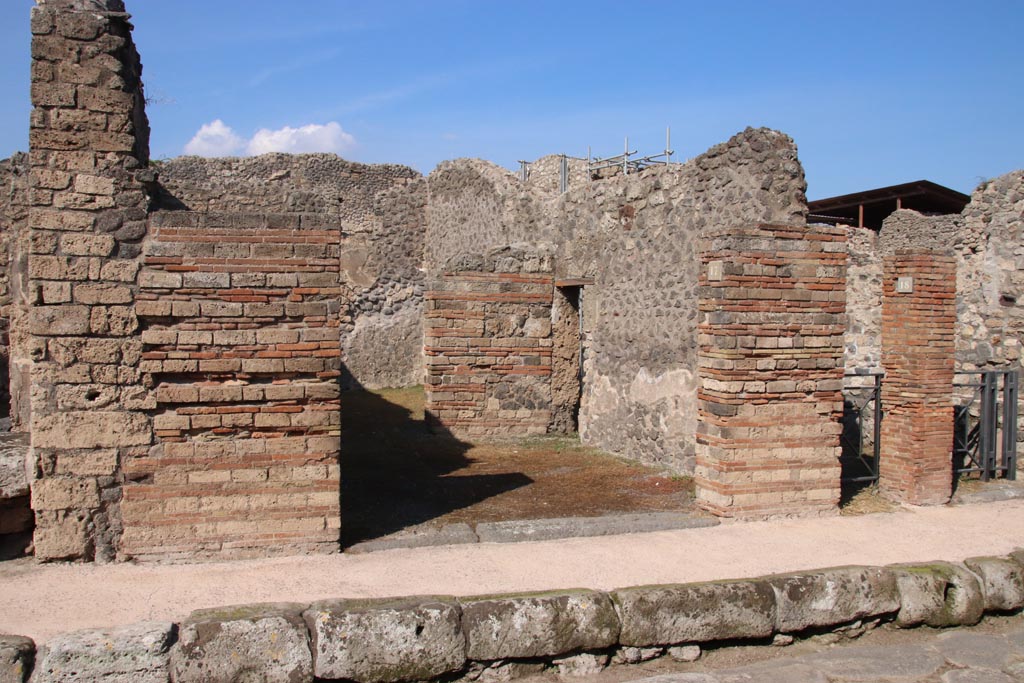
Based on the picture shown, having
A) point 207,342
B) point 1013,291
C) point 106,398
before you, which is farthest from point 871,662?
point 1013,291

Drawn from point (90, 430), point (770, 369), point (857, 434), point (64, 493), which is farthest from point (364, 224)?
point (64, 493)

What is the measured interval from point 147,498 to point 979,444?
25.6ft

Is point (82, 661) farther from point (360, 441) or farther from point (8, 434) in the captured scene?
point (360, 441)

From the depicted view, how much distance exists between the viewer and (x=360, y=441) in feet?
35.3

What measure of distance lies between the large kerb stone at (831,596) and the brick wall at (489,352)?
20.7ft

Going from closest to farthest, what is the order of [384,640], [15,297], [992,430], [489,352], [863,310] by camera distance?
[384,640]
[15,297]
[992,430]
[489,352]
[863,310]

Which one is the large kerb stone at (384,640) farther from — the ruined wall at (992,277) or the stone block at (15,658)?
the ruined wall at (992,277)

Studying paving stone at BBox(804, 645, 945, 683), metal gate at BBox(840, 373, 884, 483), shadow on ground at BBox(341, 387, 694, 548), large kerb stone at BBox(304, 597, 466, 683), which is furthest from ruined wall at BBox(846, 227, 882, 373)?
large kerb stone at BBox(304, 597, 466, 683)

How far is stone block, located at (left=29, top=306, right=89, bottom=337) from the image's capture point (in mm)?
5051

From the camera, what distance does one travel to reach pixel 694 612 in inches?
183

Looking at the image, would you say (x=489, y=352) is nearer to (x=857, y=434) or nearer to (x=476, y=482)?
(x=476, y=482)

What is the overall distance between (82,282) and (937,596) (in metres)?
5.67

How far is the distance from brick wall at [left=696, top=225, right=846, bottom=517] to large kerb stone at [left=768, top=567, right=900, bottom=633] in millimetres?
1530

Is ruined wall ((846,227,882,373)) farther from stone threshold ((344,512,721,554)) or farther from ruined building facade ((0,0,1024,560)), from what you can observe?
stone threshold ((344,512,721,554))
